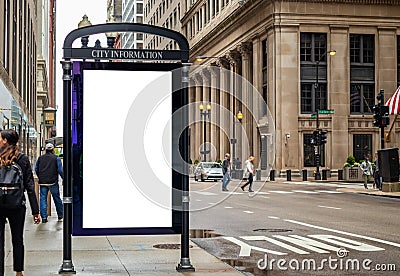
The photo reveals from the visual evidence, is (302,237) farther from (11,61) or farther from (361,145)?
(361,145)

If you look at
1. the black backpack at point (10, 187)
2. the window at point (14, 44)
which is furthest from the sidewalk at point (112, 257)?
the window at point (14, 44)

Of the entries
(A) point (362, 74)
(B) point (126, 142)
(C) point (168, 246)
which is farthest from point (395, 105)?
(A) point (362, 74)

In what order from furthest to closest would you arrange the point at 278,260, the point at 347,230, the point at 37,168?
the point at 37,168 < the point at 347,230 < the point at 278,260

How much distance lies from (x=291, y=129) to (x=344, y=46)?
29.0 ft

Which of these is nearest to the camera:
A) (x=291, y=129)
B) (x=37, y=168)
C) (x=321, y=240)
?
(x=321, y=240)

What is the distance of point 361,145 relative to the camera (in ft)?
202

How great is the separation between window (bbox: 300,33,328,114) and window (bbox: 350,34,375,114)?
8.74 feet

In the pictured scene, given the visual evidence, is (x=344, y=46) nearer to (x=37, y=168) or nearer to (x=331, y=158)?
(x=331, y=158)

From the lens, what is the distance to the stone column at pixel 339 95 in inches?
2377

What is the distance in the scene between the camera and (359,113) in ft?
201

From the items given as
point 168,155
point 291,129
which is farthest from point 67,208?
point 291,129

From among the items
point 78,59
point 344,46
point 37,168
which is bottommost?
point 37,168

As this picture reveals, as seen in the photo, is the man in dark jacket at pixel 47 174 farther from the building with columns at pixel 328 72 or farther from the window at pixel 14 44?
the building with columns at pixel 328 72

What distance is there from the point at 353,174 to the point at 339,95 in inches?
343
